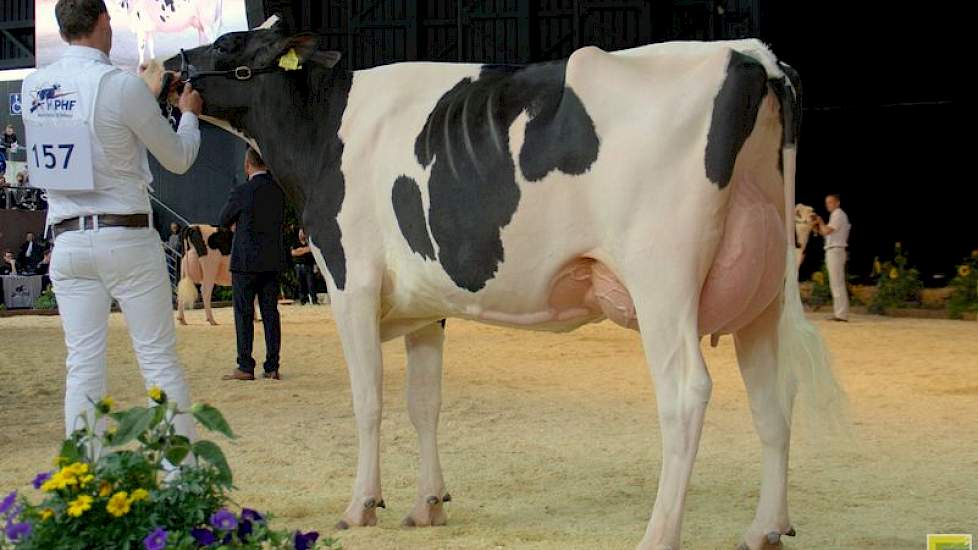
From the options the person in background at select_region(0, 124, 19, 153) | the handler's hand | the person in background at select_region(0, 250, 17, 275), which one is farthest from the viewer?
the person in background at select_region(0, 124, 19, 153)

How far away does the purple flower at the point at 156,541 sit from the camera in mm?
2994

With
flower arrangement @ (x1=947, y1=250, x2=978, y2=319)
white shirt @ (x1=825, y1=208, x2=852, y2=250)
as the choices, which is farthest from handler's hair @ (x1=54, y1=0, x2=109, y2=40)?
flower arrangement @ (x1=947, y1=250, x2=978, y2=319)

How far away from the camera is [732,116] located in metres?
4.52

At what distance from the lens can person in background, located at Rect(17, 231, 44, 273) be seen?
2407 cm

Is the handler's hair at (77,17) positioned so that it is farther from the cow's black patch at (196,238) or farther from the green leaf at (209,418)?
the cow's black patch at (196,238)

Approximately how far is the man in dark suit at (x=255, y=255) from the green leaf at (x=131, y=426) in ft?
24.9

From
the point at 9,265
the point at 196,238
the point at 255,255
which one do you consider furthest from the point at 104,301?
the point at 9,265

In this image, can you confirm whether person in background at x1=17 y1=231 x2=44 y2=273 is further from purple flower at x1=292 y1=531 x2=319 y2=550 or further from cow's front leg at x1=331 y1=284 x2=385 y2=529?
purple flower at x1=292 y1=531 x2=319 y2=550

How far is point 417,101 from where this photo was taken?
212 inches

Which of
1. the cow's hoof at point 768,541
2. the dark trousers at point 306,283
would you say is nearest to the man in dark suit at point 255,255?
the cow's hoof at point 768,541

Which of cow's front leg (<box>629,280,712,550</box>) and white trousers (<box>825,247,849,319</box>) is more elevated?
cow's front leg (<box>629,280,712,550</box>)

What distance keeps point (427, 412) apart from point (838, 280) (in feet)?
41.4

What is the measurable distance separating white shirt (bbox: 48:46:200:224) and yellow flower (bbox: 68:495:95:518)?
2.09 metres

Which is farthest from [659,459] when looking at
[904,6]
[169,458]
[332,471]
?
[904,6]
